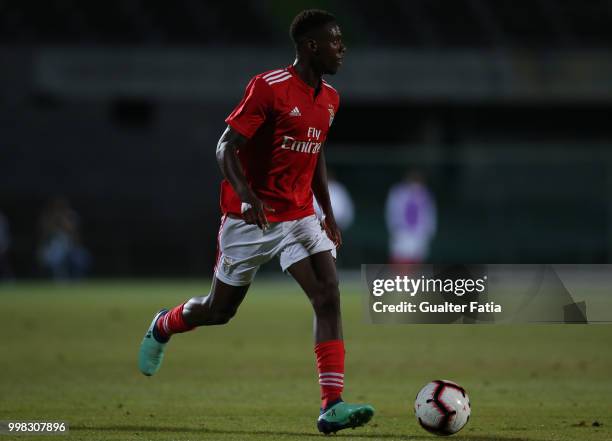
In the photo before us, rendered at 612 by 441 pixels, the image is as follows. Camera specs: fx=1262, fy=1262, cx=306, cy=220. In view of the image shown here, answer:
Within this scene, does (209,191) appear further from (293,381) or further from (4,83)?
(293,381)

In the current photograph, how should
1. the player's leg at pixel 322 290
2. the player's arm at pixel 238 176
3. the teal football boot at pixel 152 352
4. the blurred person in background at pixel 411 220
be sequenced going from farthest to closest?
the blurred person in background at pixel 411 220 → the teal football boot at pixel 152 352 → the player's leg at pixel 322 290 → the player's arm at pixel 238 176

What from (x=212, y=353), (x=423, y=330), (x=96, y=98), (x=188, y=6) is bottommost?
(x=212, y=353)

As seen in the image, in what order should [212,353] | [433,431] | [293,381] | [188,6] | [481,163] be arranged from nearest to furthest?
[433,431] → [293,381] → [212,353] → [481,163] → [188,6]

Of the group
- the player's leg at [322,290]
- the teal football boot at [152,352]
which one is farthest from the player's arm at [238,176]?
the teal football boot at [152,352]

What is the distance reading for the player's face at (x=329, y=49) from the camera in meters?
8.05

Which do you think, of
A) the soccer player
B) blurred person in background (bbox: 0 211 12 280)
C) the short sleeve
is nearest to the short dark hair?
the soccer player

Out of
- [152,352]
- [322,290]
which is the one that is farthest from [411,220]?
[322,290]

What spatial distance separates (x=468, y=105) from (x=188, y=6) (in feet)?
25.7

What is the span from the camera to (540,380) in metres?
11.2

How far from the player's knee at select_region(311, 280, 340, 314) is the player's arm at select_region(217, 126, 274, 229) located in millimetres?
553

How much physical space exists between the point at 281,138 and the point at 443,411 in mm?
2005

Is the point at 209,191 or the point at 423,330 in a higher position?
the point at 209,191

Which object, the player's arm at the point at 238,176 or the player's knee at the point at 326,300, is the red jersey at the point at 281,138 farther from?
the player's knee at the point at 326,300

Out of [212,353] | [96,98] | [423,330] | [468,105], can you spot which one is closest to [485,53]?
[468,105]
